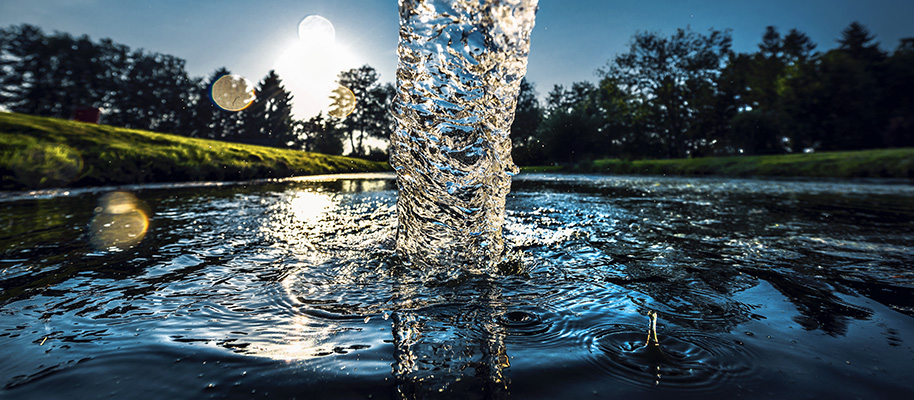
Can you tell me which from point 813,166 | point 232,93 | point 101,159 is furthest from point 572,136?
point 232,93

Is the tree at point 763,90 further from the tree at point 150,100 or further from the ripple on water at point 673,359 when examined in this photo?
the tree at point 150,100

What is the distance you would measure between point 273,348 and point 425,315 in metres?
0.71

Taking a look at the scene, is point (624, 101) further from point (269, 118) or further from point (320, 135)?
point (269, 118)

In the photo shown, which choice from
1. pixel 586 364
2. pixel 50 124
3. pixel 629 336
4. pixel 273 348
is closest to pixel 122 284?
pixel 273 348

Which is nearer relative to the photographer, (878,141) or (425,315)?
(425,315)

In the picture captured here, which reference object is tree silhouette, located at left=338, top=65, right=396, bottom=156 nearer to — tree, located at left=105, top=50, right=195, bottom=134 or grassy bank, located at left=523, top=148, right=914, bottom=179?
tree, located at left=105, top=50, right=195, bottom=134

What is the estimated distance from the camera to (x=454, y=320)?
6.48 ft

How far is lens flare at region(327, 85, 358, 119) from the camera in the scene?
2623 inches

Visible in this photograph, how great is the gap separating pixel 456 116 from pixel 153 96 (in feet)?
260

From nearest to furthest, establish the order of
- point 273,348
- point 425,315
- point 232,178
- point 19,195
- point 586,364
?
point 586,364 < point 273,348 < point 425,315 < point 19,195 < point 232,178

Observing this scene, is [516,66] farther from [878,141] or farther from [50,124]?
[878,141]

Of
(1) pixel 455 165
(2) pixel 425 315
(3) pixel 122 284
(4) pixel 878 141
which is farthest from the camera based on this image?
(4) pixel 878 141

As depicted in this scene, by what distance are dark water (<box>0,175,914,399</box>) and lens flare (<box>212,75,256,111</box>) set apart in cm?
7282

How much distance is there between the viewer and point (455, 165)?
367cm
